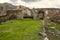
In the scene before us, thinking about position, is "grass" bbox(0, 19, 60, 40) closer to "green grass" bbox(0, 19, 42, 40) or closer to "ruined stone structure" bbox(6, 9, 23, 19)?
"green grass" bbox(0, 19, 42, 40)

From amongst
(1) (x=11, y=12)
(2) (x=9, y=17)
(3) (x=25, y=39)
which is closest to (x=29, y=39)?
(3) (x=25, y=39)

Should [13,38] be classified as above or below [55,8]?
above

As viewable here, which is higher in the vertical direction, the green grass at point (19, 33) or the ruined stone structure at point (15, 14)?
the green grass at point (19, 33)

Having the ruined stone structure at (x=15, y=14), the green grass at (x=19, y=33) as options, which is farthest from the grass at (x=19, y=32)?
the ruined stone structure at (x=15, y=14)

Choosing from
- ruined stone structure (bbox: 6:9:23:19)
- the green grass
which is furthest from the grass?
ruined stone structure (bbox: 6:9:23:19)

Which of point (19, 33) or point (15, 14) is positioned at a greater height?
point (19, 33)

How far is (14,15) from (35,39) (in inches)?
1403

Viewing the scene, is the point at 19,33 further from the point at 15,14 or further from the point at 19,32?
the point at 15,14

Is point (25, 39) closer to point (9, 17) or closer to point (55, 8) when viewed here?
point (9, 17)

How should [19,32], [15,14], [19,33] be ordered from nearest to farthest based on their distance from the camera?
1. [19,33]
2. [19,32]
3. [15,14]

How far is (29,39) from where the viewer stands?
70.0 feet

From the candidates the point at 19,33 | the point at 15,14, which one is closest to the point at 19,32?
the point at 19,33

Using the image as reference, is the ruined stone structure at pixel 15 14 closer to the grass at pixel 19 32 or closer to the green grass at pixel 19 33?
the grass at pixel 19 32

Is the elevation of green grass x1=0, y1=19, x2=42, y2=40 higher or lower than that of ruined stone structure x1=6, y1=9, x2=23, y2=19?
higher
